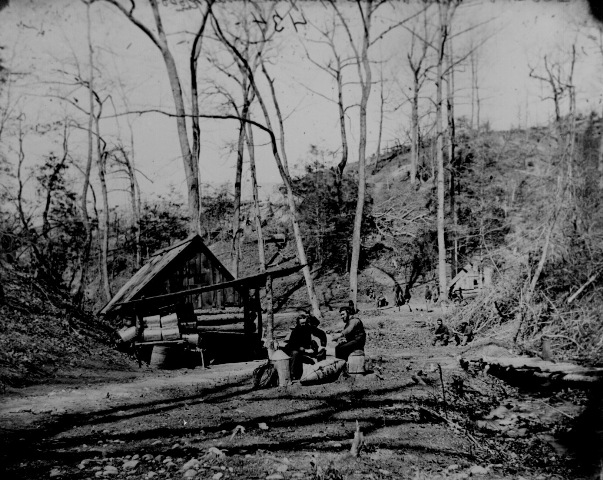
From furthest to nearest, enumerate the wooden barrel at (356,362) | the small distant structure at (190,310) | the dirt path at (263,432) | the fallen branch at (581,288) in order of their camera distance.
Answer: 1. the small distant structure at (190,310)
2. the fallen branch at (581,288)
3. the wooden barrel at (356,362)
4. the dirt path at (263,432)

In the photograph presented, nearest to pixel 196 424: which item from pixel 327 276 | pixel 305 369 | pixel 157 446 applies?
pixel 157 446

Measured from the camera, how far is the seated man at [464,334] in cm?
1547

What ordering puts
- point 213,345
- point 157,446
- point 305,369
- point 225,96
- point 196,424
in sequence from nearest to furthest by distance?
1. point 157,446
2. point 196,424
3. point 305,369
4. point 213,345
5. point 225,96

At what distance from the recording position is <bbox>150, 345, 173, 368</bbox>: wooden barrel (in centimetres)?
1310

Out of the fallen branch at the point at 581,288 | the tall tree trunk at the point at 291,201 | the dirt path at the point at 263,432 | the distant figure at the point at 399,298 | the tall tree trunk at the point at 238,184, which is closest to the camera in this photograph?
the dirt path at the point at 263,432

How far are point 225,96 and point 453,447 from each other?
22.3 m

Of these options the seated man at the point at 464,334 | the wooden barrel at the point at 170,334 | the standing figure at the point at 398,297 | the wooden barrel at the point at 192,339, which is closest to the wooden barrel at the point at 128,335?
the wooden barrel at the point at 170,334

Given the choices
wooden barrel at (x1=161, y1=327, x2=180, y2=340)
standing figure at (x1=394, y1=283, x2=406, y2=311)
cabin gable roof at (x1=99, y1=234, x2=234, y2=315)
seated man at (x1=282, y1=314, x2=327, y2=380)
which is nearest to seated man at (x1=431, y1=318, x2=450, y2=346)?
seated man at (x1=282, y1=314, x2=327, y2=380)

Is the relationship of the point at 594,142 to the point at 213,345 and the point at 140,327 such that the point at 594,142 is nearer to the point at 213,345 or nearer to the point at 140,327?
the point at 213,345

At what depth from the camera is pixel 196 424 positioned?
697 cm

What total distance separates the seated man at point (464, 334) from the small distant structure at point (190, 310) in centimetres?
694

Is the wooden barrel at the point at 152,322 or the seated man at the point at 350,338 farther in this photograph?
the wooden barrel at the point at 152,322

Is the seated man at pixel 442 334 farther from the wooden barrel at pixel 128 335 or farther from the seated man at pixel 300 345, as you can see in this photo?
the wooden barrel at pixel 128 335

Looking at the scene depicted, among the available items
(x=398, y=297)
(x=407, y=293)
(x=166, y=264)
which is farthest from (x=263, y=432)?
(x=407, y=293)
